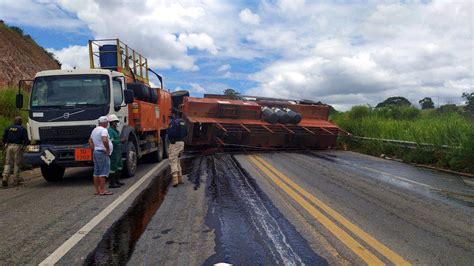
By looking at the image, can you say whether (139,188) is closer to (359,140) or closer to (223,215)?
(223,215)

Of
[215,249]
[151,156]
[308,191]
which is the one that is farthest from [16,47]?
[215,249]

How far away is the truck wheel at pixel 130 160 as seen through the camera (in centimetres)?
1077

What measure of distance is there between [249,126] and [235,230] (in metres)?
13.1

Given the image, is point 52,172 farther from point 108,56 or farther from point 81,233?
point 81,233

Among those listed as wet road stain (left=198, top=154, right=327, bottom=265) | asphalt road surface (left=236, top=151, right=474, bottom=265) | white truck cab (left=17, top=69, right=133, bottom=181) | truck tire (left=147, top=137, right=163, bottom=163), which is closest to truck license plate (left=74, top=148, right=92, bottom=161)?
white truck cab (left=17, top=69, right=133, bottom=181)

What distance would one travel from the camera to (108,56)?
13422 millimetres

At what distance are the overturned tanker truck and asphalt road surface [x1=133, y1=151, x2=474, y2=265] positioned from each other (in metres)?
7.34

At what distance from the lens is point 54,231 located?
5758 mm

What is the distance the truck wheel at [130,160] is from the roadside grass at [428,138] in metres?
9.36

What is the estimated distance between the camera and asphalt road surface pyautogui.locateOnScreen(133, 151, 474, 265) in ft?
15.4

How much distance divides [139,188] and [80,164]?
6.02 ft

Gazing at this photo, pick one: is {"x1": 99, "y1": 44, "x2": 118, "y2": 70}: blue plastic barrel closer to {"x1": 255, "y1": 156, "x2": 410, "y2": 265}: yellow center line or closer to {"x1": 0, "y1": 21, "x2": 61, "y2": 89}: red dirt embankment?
{"x1": 255, "y1": 156, "x2": 410, "y2": 265}: yellow center line

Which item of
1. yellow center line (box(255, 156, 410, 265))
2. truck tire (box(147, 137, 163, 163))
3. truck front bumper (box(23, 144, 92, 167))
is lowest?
yellow center line (box(255, 156, 410, 265))

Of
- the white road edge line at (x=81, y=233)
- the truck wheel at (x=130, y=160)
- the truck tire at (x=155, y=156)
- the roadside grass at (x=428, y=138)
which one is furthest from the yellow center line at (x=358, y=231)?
the truck tire at (x=155, y=156)
